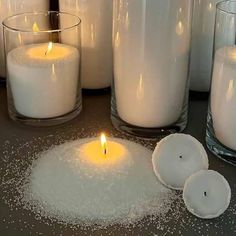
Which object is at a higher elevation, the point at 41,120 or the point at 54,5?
the point at 54,5

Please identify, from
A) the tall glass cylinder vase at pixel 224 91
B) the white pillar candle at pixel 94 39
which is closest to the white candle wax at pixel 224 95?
the tall glass cylinder vase at pixel 224 91

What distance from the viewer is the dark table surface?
18.9 inches

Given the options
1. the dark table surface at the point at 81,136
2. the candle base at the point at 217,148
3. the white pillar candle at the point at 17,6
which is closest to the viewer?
the dark table surface at the point at 81,136

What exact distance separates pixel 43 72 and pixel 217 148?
8.2 inches

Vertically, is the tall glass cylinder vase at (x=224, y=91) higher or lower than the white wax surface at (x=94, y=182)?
higher

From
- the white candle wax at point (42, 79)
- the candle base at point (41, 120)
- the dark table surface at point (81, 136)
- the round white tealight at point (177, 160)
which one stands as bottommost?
the dark table surface at point (81, 136)

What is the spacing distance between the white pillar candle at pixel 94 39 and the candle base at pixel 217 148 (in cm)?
17

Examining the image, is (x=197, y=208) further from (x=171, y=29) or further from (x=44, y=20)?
(x=44, y=20)

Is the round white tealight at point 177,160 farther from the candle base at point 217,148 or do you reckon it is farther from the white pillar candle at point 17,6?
the white pillar candle at point 17,6

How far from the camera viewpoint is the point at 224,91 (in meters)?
0.57

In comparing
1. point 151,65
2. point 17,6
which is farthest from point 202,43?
point 17,6

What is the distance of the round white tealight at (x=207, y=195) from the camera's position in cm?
49

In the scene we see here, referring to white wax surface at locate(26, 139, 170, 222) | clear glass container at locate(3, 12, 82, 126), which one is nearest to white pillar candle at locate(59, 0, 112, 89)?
clear glass container at locate(3, 12, 82, 126)

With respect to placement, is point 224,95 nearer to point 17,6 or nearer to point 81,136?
point 81,136
